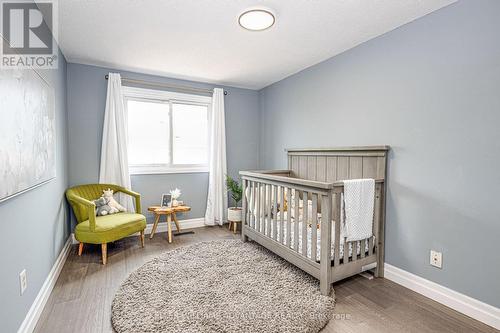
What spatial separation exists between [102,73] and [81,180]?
142 cm

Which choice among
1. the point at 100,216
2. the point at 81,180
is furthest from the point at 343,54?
the point at 81,180

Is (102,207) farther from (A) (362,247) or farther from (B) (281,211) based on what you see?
(A) (362,247)

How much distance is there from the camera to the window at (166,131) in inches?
138

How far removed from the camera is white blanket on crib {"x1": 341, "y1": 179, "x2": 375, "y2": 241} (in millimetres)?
2025

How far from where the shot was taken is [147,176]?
359 cm

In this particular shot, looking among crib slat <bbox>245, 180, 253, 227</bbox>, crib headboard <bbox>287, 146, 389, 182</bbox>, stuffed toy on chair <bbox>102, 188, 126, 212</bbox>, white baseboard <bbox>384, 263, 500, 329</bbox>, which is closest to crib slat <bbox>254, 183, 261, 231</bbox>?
crib slat <bbox>245, 180, 253, 227</bbox>

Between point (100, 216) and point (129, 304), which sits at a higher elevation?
point (100, 216)

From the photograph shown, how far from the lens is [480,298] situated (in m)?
1.71

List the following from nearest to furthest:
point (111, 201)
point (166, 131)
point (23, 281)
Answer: point (23, 281) → point (111, 201) → point (166, 131)

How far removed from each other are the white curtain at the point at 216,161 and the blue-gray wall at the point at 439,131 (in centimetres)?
192

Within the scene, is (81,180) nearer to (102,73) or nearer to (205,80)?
(102,73)

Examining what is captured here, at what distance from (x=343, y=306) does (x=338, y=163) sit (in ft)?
4.62

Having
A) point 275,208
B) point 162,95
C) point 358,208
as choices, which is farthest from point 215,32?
point 358,208

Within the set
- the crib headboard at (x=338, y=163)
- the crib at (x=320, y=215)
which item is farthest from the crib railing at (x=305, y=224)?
the crib headboard at (x=338, y=163)
